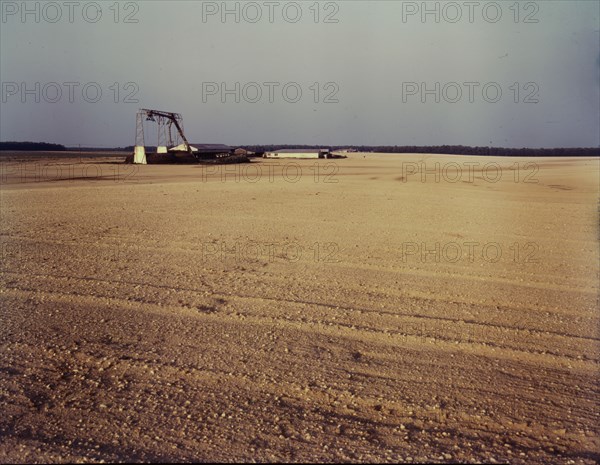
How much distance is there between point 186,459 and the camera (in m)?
2.78

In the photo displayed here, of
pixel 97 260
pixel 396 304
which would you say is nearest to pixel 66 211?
pixel 97 260

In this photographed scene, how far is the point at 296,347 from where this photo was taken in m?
4.26

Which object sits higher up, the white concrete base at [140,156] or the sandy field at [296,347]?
the white concrete base at [140,156]

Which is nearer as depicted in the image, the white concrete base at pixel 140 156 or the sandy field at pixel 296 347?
the sandy field at pixel 296 347

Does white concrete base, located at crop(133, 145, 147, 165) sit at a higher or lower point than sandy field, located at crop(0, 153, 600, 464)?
higher

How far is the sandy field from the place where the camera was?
9.87 ft

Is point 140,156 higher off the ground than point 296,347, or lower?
higher

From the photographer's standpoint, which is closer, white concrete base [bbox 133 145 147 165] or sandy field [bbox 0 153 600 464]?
sandy field [bbox 0 153 600 464]

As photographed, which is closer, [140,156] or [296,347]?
[296,347]

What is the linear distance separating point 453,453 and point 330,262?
4431 mm

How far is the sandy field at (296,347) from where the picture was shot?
3010mm

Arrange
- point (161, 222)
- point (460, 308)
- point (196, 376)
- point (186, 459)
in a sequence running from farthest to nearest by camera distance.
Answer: point (161, 222) → point (460, 308) → point (196, 376) → point (186, 459)

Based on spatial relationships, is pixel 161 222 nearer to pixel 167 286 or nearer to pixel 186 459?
pixel 167 286

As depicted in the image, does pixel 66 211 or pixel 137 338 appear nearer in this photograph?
pixel 137 338
